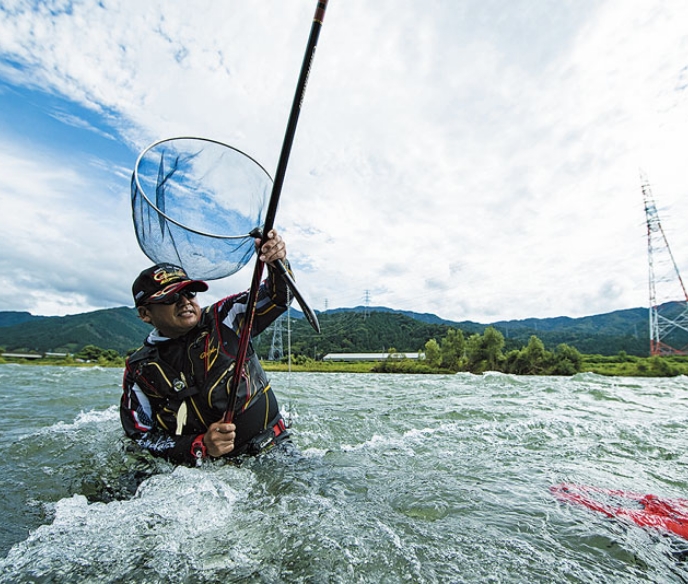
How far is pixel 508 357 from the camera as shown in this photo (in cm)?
6456

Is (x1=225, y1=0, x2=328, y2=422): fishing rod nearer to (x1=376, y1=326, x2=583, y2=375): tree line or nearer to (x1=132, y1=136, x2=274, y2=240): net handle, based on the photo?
(x1=132, y1=136, x2=274, y2=240): net handle

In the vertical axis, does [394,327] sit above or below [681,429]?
above

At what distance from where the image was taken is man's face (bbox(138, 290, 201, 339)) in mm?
4008

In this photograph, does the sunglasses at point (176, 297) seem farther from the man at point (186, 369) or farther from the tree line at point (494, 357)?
the tree line at point (494, 357)

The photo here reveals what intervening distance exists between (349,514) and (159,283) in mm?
2748

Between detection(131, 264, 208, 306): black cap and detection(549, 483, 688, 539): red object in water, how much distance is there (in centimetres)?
409

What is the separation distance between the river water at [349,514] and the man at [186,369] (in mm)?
337

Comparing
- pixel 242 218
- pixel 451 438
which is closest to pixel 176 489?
pixel 242 218

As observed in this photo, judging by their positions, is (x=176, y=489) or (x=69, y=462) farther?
(x=69, y=462)

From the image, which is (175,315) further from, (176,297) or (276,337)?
(276,337)

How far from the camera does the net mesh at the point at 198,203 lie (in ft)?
9.88

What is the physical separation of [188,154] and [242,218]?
0.68 m

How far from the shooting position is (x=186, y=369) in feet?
13.5

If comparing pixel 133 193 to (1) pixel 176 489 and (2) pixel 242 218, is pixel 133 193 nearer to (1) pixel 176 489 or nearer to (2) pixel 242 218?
(2) pixel 242 218
